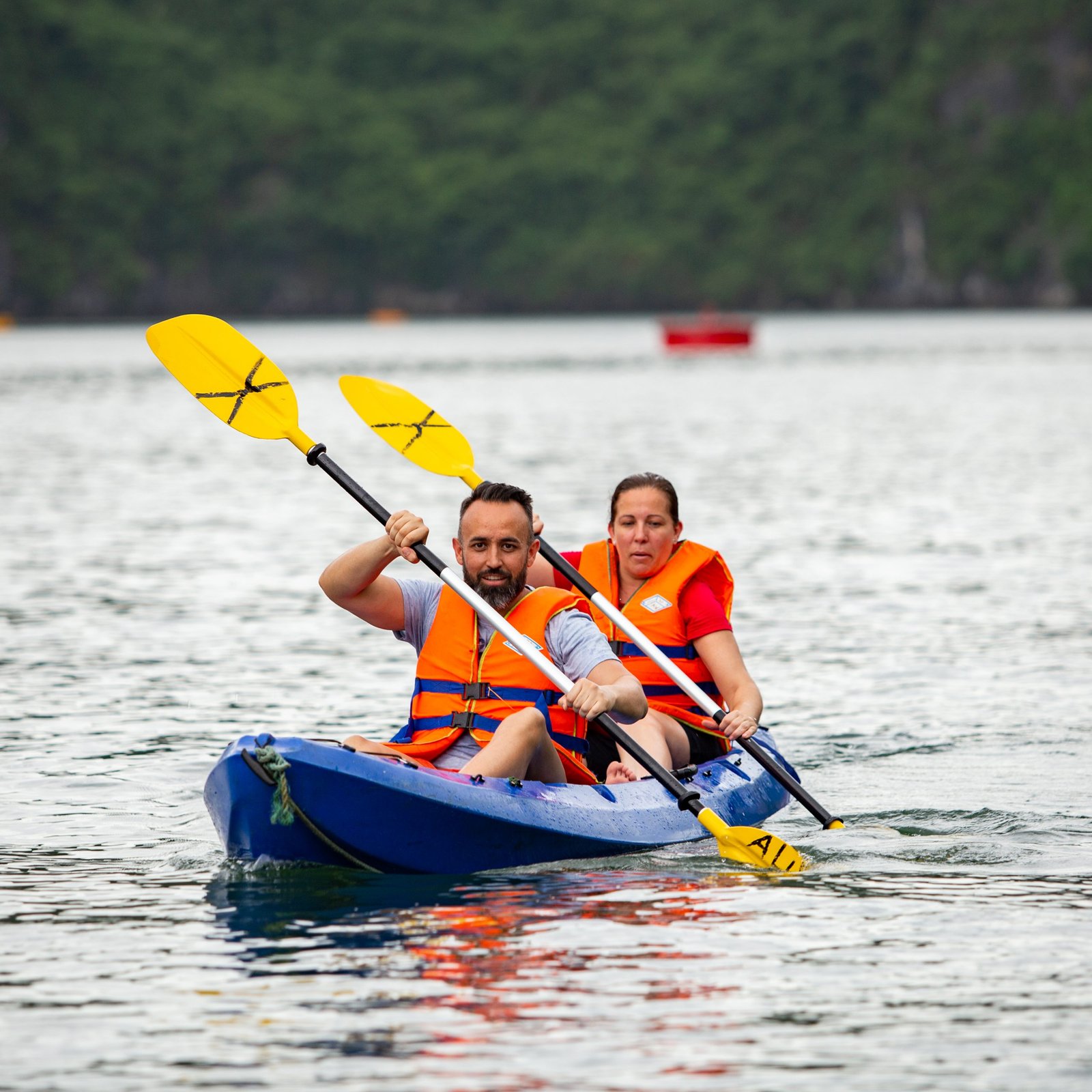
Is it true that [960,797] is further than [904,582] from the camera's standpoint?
No

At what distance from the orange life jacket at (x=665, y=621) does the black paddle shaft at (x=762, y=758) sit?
0.12 metres

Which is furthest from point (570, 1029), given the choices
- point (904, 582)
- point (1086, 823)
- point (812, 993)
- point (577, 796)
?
point (904, 582)

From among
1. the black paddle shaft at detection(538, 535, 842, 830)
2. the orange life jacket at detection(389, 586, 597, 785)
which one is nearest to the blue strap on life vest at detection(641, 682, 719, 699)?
the black paddle shaft at detection(538, 535, 842, 830)

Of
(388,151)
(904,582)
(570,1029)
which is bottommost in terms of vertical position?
(570,1029)

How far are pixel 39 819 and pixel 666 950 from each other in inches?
110

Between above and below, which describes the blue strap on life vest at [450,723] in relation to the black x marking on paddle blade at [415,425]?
below

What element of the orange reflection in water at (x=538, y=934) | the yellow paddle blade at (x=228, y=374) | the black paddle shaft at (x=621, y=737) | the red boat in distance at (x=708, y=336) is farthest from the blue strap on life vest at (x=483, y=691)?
the red boat in distance at (x=708, y=336)

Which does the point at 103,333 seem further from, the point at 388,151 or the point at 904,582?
the point at 904,582

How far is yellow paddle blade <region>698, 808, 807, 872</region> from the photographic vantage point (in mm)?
7094

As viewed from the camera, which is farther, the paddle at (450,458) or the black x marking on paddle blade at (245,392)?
the black x marking on paddle blade at (245,392)

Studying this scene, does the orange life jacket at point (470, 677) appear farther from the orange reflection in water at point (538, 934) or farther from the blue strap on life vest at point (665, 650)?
the blue strap on life vest at point (665, 650)

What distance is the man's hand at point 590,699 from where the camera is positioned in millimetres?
6500

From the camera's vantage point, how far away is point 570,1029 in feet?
17.4

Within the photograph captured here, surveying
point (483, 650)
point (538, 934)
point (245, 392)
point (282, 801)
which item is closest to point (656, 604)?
point (483, 650)
